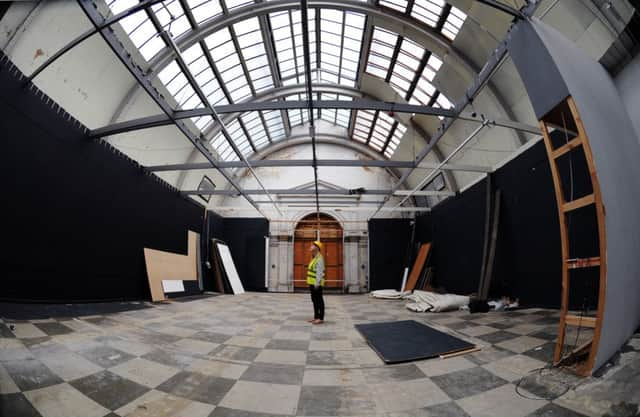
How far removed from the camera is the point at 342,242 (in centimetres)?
1367

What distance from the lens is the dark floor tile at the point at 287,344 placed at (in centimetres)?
290

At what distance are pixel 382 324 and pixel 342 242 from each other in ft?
31.2

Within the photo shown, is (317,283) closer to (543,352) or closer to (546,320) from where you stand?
(543,352)

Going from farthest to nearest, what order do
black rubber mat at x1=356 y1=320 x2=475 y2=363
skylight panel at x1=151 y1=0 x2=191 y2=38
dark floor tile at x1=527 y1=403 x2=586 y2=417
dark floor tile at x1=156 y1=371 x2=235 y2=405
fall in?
1. skylight panel at x1=151 y1=0 x2=191 y2=38
2. black rubber mat at x1=356 y1=320 x2=475 y2=363
3. dark floor tile at x1=156 y1=371 x2=235 y2=405
4. dark floor tile at x1=527 y1=403 x2=586 y2=417

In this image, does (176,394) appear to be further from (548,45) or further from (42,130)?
(42,130)

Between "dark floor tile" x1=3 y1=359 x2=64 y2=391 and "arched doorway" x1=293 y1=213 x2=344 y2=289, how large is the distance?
11.3m

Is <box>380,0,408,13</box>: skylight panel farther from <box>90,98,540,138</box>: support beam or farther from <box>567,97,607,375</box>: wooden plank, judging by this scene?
<box>567,97,607,375</box>: wooden plank

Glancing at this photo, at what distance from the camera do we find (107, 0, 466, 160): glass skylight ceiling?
21.8ft

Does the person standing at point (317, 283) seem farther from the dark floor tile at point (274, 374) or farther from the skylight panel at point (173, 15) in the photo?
the skylight panel at point (173, 15)

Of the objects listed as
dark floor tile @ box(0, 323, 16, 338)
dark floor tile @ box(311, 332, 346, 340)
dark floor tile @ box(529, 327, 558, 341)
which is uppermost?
dark floor tile @ box(0, 323, 16, 338)

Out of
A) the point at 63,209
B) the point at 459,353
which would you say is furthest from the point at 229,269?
the point at 459,353

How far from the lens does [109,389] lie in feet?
5.72

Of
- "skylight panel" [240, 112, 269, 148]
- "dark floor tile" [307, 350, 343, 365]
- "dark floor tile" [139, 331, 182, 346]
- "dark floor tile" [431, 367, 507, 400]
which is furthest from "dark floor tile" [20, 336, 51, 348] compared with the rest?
"skylight panel" [240, 112, 269, 148]

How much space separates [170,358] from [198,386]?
75cm
